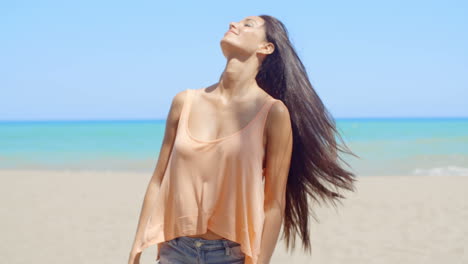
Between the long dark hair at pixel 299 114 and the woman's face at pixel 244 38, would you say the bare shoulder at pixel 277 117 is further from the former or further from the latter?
the woman's face at pixel 244 38

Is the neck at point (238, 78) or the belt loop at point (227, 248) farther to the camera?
the neck at point (238, 78)

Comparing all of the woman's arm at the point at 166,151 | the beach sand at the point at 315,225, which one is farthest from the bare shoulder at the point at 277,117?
the beach sand at the point at 315,225

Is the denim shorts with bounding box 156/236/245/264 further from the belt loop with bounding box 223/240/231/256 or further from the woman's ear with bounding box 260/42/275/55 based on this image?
the woman's ear with bounding box 260/42/275/55

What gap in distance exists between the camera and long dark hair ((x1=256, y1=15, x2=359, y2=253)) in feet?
8.75

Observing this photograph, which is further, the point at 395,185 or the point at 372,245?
the point at 395,185

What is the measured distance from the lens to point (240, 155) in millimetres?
2408

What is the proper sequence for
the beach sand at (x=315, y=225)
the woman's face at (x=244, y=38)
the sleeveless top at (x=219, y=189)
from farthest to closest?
1. the beach sand at (x=315, y=225)
2. the woman's face at (x=244, y=38)
3. the sleeveless top at (x=219, y=189)

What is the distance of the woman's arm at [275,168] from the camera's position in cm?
246

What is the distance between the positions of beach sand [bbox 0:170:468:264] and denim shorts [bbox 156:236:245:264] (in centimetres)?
355

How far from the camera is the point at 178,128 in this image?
101 inches

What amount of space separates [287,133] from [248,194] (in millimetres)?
312

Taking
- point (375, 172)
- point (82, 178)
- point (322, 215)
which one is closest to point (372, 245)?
point (322, 215)

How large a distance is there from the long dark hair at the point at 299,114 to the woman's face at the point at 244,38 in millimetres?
49

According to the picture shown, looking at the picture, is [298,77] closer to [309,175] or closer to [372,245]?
[309,175]
